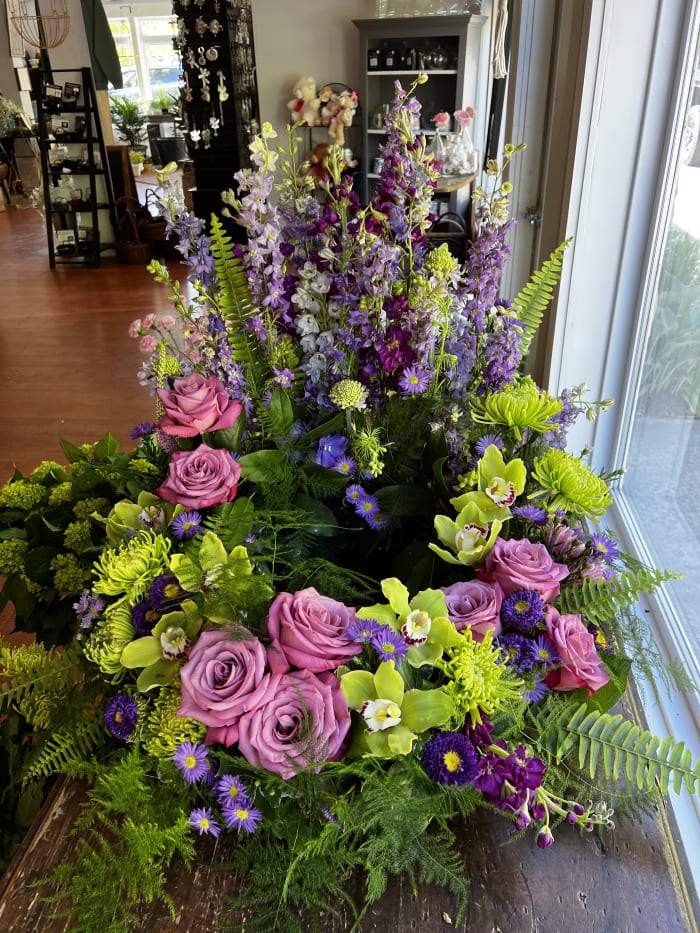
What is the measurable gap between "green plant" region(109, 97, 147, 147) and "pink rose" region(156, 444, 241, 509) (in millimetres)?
10498

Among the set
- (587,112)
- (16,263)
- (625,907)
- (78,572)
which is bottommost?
(16,263)

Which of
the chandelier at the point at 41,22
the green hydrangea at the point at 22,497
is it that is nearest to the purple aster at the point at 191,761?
the green hydrangea at the point at 22,497

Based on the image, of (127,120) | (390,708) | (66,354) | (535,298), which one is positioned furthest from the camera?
(127,120)

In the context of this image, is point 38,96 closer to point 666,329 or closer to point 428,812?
point 666,329

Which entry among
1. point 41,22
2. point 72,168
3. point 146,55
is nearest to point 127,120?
point 41,22

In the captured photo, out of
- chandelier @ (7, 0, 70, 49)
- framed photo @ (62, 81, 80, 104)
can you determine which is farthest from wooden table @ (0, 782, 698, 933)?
chandelier @ (7, 0, 70, 49)

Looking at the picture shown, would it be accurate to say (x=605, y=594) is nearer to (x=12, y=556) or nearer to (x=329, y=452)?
(x=329, y=452)

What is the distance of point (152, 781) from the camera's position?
2.26 ft

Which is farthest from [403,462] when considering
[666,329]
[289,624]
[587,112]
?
[587,112]

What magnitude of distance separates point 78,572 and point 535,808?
0.64 m

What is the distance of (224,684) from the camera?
2.07ft

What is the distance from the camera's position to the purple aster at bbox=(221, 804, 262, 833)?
2.03 feet

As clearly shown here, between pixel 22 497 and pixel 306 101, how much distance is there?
15.3 feet

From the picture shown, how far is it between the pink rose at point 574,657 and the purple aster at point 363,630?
18 centimetres
